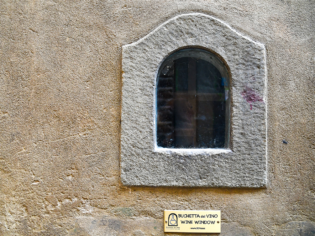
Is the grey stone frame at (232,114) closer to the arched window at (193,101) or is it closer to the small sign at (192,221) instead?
the arched window at (193,101)

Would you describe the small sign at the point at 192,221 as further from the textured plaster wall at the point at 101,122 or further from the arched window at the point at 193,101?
the arched window at the point at 193,101

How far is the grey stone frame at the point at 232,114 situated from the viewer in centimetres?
160

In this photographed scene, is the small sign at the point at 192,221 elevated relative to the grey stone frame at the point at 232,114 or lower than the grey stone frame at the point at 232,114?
lower

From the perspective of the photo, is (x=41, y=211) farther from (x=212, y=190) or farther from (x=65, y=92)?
(x=212, y=190)

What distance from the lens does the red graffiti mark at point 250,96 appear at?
5.30 ft

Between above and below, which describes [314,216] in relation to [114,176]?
below

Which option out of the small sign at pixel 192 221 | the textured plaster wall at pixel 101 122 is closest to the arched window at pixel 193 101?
the textured plaster wall at pixel 101 122

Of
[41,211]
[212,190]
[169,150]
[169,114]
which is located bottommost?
[41,211]

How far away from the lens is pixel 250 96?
1.62 m

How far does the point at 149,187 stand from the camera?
5.39 feet

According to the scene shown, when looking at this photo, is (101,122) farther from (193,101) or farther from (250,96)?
(250,96)

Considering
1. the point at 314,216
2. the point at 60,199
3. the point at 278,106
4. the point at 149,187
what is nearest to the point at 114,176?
the point at 149,187

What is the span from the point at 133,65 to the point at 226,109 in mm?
823

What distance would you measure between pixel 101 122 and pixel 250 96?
3.88 ft
